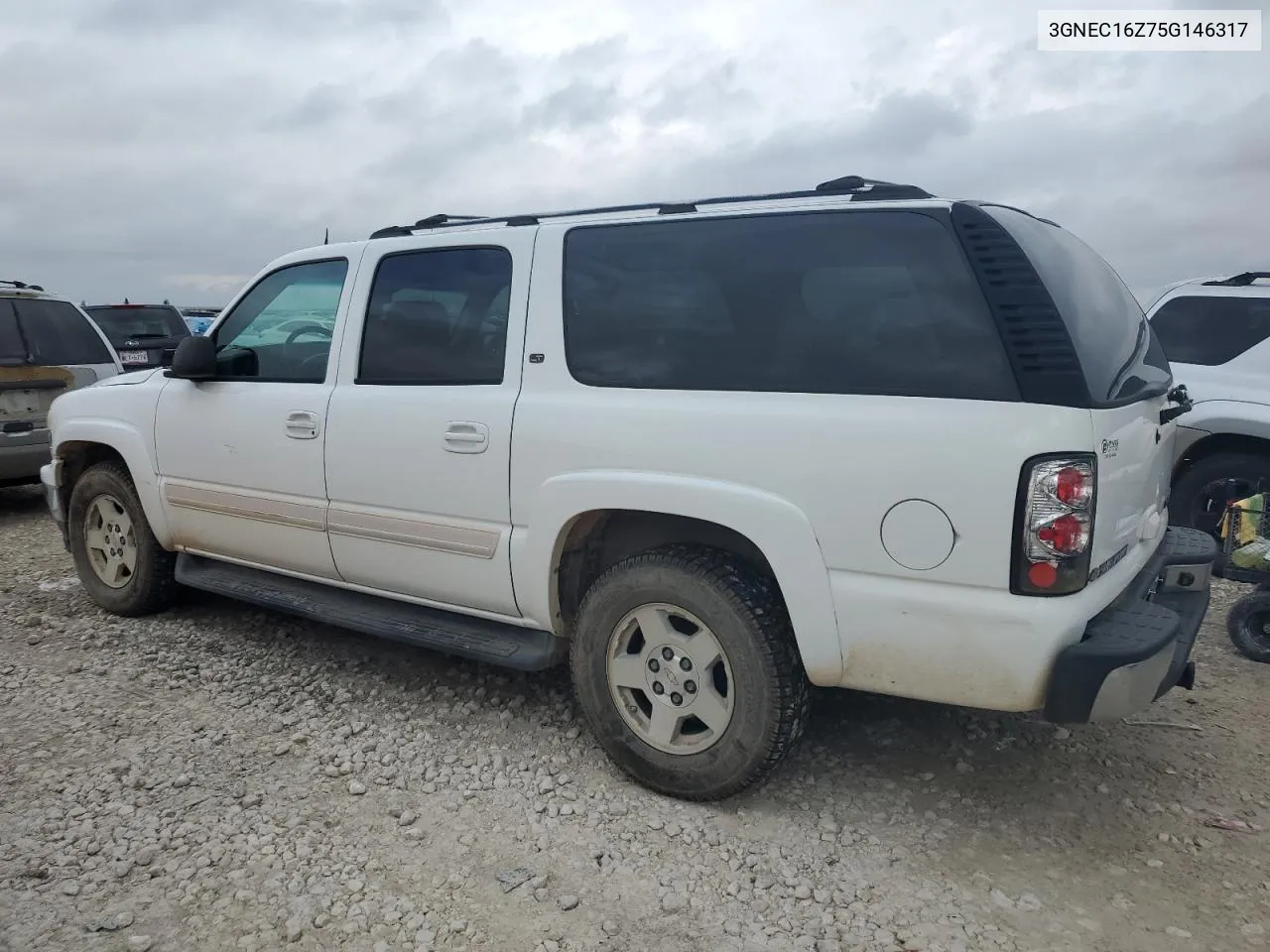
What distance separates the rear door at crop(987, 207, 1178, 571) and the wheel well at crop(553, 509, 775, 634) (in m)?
1.03

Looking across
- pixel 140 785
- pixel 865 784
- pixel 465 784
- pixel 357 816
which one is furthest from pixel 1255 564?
pixel 140 785

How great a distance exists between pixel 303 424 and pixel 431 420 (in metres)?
0.75

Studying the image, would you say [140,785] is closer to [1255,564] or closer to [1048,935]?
[1048,935]

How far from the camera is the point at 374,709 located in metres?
3.95

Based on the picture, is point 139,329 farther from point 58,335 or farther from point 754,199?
point 754,199

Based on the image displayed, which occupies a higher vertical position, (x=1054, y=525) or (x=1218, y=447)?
(x=1054, y=525)

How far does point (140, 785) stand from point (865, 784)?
8.23 feet

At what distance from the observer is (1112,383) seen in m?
2.70

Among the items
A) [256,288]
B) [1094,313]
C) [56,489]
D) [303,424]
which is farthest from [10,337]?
[1094,313]

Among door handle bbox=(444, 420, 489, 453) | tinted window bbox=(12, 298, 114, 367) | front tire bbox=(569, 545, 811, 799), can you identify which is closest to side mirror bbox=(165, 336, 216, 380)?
door handle bbox=(444, 420, 489, 453)

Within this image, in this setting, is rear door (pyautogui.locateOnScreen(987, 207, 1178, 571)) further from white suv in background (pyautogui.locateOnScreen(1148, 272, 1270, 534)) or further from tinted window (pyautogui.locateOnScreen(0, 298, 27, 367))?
tinted window (pyautogui.locateOnScreen(0, 298, 27, 367))

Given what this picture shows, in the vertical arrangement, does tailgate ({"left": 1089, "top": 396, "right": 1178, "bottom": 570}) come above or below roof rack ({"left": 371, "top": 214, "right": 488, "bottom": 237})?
below

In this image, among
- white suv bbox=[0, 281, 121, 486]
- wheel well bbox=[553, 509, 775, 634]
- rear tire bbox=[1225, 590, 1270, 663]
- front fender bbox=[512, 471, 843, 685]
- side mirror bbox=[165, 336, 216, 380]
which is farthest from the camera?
white suv bbox=[0, 281, 121, 486]

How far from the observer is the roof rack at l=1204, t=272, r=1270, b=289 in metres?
6.38
